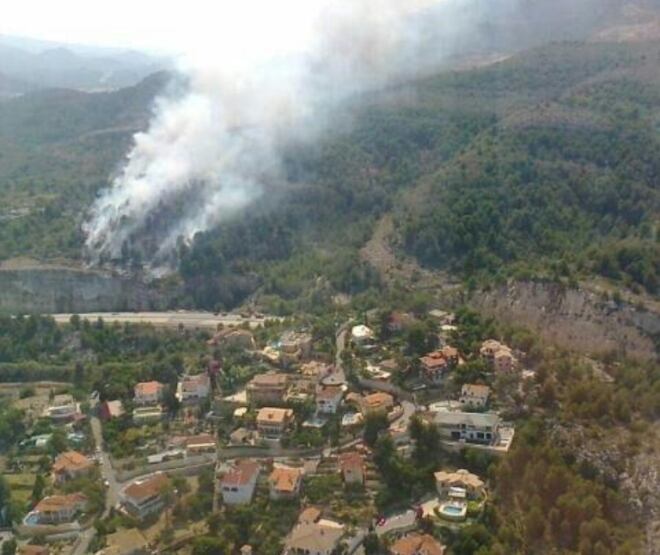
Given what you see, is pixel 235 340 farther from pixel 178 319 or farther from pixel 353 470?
pixel 353 470

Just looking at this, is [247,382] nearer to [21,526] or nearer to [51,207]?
[21,526]

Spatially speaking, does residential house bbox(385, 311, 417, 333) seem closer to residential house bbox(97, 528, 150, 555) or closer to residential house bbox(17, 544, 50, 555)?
residential house bbox(97, 528, 150, 555)

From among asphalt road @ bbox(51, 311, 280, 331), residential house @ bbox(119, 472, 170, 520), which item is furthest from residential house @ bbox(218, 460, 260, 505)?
asphalt road @ bbox(51, 311, 280, 331)

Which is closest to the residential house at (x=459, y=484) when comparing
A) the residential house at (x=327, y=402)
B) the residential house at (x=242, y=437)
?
the residential house at (x=327, y=402)

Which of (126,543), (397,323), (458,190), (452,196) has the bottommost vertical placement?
(126,543)

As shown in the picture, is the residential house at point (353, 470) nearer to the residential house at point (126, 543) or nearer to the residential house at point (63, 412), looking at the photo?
the residential house at point (126, 543)

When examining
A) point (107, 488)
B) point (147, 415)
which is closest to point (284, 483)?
point (107, 488)
